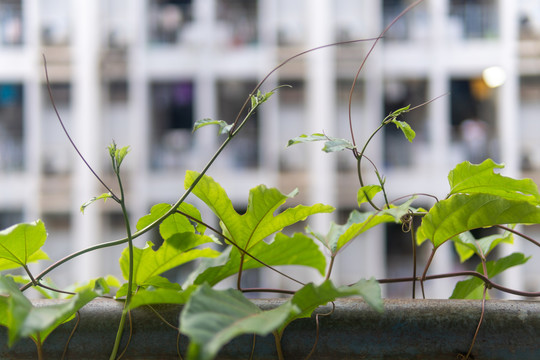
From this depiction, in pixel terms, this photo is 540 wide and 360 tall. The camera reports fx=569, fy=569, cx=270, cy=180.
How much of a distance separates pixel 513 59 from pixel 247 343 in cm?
408

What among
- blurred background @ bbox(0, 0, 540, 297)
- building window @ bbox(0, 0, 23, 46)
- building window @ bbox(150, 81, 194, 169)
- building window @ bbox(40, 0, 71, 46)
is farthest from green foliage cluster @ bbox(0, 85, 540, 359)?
building window @ bbox(0, 0, 23, 46)

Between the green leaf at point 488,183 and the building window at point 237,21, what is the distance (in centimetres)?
387

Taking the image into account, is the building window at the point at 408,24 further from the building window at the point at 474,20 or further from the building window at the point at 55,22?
the building window at the point at 55,22

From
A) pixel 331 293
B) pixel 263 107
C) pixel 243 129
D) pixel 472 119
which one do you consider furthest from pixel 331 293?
pixel 472 119

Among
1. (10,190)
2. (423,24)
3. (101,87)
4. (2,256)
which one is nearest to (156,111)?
(101,87)

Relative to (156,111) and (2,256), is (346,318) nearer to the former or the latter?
(2,256)

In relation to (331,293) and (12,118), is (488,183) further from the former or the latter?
(12,118)

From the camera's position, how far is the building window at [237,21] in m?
3.97

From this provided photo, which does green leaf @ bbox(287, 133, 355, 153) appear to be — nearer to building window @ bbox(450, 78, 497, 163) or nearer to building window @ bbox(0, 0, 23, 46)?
building window @ bbox(450, 78, 497, 163)

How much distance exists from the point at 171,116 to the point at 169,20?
2.19 ft

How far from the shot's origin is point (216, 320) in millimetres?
129

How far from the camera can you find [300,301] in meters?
0.16

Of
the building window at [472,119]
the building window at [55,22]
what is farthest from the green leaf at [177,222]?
the building window at [55,22]

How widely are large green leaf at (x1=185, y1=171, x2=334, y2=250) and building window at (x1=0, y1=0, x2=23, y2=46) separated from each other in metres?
4.15
